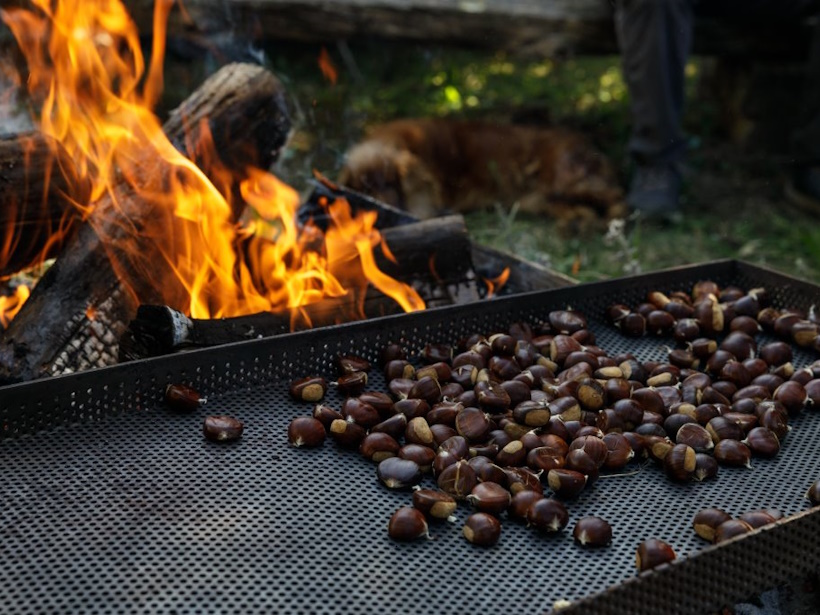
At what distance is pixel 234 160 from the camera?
3.58 meters

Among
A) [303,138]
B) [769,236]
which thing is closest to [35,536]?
[303,138]

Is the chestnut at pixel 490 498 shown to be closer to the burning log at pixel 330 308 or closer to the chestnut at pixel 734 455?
the chestnut at pixel 734 455

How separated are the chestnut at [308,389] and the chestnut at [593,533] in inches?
34.6

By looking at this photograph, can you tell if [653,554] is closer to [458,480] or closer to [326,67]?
[458,480]

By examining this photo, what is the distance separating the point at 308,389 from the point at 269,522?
1.90ft

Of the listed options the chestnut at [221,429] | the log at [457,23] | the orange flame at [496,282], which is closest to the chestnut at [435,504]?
the chestnut at [221,429]

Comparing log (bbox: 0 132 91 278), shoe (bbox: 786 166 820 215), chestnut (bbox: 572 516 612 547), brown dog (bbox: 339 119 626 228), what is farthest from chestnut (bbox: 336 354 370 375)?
shoe (bbox: 786 166 820 215)

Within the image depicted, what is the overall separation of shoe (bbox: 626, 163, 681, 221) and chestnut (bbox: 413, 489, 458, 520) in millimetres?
4146

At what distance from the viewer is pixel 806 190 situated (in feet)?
20.7

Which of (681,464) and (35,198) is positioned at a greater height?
(35,198)

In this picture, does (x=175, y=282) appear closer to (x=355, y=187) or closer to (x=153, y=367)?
(x=153, y=367)

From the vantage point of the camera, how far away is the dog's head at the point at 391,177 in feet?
17.2

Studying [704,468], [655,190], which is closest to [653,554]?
[704,468]

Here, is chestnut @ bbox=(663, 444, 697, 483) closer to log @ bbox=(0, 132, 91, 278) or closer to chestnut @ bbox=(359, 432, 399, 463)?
chestnut @ bbox=(359, 432, 399, 463)
